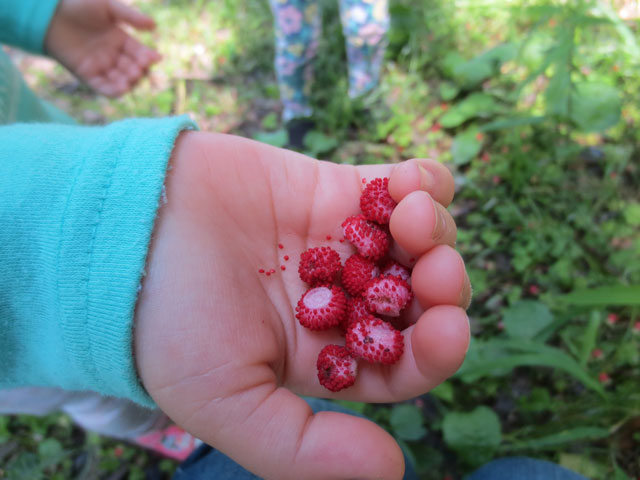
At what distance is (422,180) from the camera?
1077 millimetres

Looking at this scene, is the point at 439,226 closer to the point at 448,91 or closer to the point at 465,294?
the point at 465,294

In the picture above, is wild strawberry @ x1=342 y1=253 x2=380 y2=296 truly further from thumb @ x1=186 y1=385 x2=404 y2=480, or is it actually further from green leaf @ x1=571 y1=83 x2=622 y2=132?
green leaf @ x1=571 y1=83 x2=622 y2=132

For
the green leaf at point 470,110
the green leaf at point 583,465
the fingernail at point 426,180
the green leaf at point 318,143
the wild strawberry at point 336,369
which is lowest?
the green leaf at point 583,465

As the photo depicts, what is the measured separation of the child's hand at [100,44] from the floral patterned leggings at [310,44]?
2.33ft

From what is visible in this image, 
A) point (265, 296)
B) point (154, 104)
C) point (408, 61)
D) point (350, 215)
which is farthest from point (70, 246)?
point (408, 61)

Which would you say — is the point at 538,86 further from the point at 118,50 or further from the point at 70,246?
the point at 70,246

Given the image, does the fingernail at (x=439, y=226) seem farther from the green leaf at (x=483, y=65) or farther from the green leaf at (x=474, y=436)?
the green leaf at (x=483, y=65)

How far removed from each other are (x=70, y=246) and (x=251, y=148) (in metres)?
0.51

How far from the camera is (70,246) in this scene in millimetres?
943

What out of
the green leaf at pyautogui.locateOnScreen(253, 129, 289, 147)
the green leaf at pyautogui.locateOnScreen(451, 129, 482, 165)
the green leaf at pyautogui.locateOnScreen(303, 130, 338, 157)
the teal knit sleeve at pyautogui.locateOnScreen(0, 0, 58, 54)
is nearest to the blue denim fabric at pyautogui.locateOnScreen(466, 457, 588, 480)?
the green leaf at pyautogui.locateOnScreen(451, 129, 482, 165)

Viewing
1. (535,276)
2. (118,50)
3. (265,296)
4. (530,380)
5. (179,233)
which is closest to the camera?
(179,233)

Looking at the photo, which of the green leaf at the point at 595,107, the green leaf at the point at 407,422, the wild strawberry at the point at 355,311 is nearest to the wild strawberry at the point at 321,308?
the wild strawberry at the point at 355,311

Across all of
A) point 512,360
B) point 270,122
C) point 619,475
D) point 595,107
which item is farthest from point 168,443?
point 595,107

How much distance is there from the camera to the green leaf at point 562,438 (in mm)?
1353
